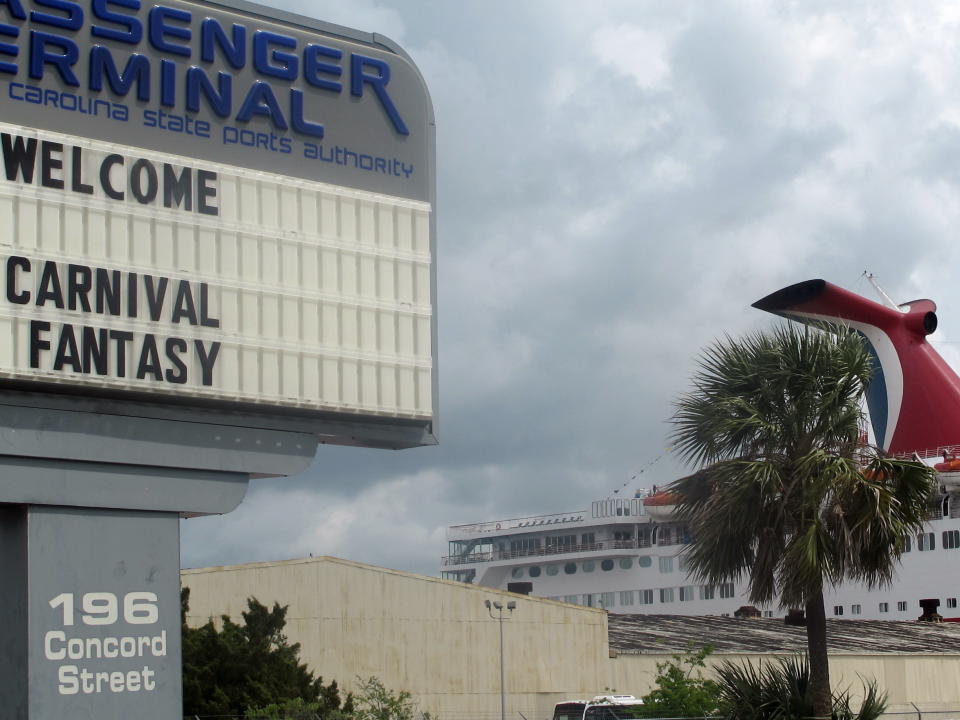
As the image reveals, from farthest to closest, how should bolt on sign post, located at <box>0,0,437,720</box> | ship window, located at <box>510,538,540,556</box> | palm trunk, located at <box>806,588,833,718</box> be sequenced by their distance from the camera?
1. ship window, located at <box>510,538,540,556</box>
2. palm trunk, located at <box>806,588,833,718</box>
3. bolt on sign post, located at <box>0,0,437,720</box>

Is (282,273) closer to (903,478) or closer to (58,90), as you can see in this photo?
(58,90)

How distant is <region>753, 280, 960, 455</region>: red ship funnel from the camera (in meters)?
68.8

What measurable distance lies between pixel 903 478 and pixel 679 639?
20639 mm

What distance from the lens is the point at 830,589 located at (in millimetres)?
57188

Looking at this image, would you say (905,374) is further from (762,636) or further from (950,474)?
(762,636)

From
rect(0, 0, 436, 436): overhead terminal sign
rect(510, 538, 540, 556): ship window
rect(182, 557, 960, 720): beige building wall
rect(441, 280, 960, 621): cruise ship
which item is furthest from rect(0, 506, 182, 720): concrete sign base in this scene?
rect(510, 538, 540, 556): ship window

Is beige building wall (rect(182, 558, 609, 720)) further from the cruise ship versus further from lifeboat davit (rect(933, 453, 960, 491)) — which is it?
lifeboat davit (rect(933, 453, 960, 491))

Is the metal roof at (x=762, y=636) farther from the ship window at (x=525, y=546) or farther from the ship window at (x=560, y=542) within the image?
the ship window at (x=525, y=546)

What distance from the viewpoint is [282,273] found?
560 inches

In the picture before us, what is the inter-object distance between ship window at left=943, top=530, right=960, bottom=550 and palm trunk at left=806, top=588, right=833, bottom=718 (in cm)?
4529

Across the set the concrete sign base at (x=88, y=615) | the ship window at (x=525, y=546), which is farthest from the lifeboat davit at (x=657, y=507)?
the concrete sign base at (x=88, y=615)

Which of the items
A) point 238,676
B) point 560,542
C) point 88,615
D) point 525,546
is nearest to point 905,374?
point 560,542

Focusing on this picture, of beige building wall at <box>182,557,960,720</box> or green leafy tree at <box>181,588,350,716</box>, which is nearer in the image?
green leafy tree at <box>181,588,350,716</box>

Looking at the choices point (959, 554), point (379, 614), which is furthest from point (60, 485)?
point (959, 554)
